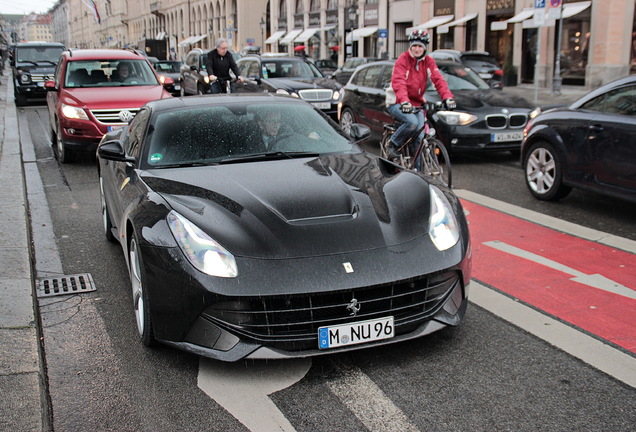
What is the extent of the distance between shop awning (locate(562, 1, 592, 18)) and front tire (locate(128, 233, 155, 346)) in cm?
2771

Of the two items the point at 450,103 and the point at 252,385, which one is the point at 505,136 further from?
the point at 252,385

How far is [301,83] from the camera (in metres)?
16.0

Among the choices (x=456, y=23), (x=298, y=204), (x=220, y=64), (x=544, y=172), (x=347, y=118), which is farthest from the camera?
(x=456, y=23)

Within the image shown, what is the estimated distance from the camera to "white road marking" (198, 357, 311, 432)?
3.21 m

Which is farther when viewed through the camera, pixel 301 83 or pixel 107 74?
pixel 301 83

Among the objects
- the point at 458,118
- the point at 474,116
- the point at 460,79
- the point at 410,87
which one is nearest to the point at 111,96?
the point at 410,87

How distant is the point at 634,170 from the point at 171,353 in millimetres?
4891

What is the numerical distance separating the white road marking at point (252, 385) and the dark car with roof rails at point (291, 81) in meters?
11.2

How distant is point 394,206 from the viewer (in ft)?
13.2

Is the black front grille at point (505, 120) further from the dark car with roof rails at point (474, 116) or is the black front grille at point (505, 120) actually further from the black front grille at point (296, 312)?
the black front grille at point (296, 312)

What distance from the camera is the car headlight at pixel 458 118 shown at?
10586mm

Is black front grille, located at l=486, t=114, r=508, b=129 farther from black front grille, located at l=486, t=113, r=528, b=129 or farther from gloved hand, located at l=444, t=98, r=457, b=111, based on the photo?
gloved hand, located at l=444, t=98, r=457, b=111

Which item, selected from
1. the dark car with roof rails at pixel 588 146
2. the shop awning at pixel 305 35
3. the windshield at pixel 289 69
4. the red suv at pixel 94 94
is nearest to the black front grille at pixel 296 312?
the dark car with roof rails at pixel 588 146

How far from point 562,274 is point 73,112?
8086mm
